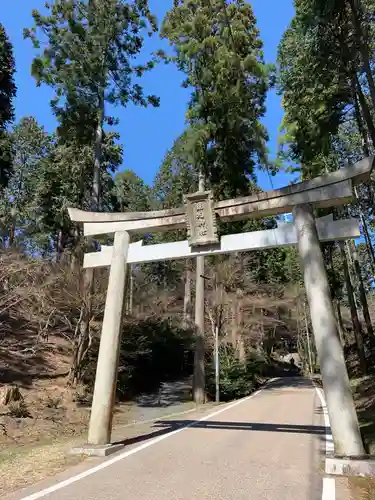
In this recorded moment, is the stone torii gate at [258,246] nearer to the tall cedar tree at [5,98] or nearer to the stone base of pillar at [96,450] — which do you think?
the stone base of pillar at [96,450]

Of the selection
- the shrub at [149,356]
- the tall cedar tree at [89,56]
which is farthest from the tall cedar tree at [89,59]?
the shrub at [149,356]

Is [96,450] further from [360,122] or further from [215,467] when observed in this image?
[360,122]

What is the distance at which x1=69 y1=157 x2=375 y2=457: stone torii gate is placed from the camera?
5715 millimetres

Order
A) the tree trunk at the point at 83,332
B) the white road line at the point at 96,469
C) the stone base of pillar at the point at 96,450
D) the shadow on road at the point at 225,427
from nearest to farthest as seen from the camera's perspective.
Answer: the white road line at the point at 96,469 → the stone base of pillar at the point at 96,450 → the shadow on road at the point at 225,427 → the tree trunk at the point at 83,332

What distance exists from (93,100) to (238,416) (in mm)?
13251

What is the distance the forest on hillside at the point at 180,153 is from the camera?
1293cm

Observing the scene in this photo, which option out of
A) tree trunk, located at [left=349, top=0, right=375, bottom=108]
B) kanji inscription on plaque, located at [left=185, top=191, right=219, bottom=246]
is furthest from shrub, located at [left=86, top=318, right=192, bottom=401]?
tree trunk, located at [left=349, top=0, right=375, bottom=108]

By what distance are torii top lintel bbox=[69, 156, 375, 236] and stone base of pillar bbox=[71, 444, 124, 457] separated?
3.93 m

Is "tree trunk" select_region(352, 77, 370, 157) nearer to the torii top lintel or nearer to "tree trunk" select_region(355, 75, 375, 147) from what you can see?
"tree trunk" select_region(355, 75, 375, 147)

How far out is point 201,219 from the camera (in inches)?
286

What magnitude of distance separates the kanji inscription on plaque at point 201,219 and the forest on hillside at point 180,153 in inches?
139

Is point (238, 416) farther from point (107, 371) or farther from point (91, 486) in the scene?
point (91, 486)

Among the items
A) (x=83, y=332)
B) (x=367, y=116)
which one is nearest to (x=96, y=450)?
(x=83, y=332)

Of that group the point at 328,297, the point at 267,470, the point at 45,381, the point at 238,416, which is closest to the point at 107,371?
the point at 267,470
